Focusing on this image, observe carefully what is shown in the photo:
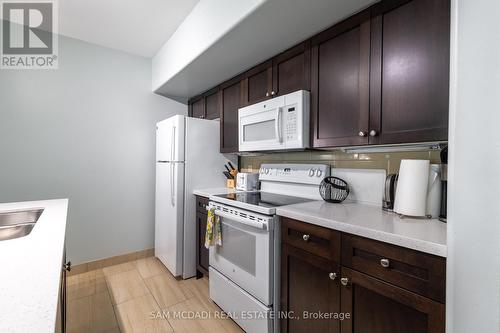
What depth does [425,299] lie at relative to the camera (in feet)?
2.82

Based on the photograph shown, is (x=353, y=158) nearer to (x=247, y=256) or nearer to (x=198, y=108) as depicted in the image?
(x=247, y=256)

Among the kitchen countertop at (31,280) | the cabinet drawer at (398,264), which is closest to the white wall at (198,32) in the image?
the cabinet drawer at (398,264)

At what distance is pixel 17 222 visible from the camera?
1.47 m

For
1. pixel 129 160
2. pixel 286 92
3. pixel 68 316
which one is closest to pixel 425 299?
pixel 286 92

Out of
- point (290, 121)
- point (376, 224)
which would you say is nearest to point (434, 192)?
point (376, 224)

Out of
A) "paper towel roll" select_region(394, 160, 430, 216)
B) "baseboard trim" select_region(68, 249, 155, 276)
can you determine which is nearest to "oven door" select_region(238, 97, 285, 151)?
"paper towel roll" select_region(394, 160, 430, 216)

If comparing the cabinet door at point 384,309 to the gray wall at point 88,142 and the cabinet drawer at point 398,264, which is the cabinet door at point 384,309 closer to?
the cabinet drawer at point 398,264

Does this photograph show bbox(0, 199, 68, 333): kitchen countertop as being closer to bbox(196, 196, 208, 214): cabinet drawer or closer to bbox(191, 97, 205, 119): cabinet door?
bbox(196, 196, 208, 214): cabinet drawer

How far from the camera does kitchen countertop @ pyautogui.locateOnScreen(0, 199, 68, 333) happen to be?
0.45 metres

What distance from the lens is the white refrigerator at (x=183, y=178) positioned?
235 centimetres

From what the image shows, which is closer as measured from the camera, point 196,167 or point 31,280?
point 31,280

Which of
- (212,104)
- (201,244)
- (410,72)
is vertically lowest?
(201,244)

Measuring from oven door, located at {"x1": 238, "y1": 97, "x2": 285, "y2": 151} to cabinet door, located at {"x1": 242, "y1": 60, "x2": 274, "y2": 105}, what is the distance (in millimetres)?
113

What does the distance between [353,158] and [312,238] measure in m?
0.73
